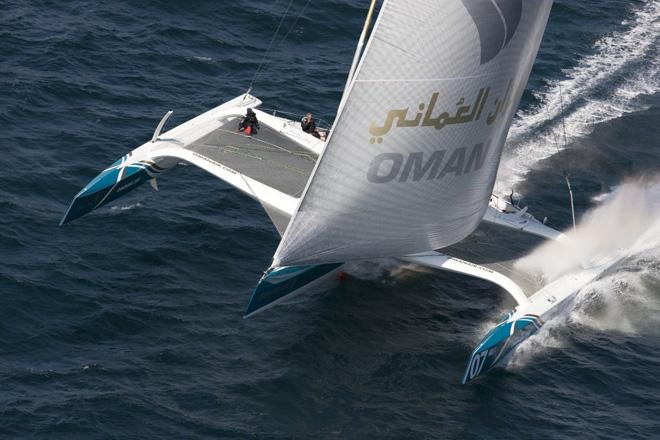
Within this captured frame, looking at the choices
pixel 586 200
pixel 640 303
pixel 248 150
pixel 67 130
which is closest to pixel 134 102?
pixel 67 130

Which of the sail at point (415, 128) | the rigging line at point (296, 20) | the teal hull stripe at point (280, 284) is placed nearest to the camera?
the sail at point (415, 128)

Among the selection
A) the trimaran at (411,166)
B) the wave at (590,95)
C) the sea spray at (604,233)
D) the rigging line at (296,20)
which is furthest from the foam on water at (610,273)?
the rigging line at (296,20)

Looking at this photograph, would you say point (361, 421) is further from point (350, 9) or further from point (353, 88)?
point (350, 9)

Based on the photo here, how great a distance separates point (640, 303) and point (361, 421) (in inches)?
380

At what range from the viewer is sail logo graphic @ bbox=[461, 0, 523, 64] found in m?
24.4

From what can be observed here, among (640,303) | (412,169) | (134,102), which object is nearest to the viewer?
(412,169)

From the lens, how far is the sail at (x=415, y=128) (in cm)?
2388

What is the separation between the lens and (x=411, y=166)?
2588cm

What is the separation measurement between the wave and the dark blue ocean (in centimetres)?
9

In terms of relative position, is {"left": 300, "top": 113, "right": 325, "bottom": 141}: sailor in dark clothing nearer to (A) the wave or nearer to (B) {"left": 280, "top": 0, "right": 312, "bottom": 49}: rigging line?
→ (A) the wave

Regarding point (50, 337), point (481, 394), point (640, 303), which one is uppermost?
point (640, 303)

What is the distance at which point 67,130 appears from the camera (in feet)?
116

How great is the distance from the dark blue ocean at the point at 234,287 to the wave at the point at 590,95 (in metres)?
0.09

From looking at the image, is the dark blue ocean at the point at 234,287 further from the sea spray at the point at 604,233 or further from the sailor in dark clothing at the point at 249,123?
the sailor in dark clothing at the point at 249,123
